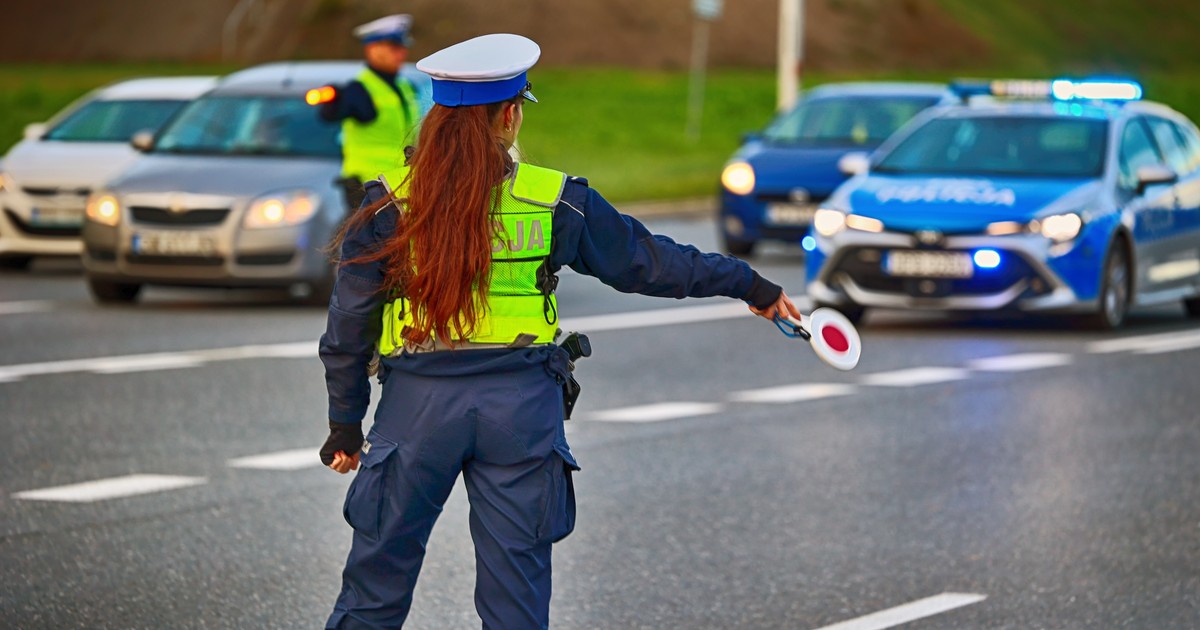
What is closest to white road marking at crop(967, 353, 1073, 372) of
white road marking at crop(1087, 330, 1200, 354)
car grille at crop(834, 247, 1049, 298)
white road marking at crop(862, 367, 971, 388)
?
white road marking at crop(862, 367, 971, 388)

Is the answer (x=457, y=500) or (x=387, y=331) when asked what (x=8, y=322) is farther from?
(x=387, y=331)

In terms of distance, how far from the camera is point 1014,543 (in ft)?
24.4

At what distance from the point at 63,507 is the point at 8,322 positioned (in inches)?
266

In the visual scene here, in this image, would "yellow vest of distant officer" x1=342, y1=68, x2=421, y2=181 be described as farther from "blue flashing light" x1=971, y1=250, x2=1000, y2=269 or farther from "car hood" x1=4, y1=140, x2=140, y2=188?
"car hood" x1=4, y1=140, x2=140, y2=188

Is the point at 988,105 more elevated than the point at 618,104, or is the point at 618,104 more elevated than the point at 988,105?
the point at 988,105

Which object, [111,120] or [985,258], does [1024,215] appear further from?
[111,120]

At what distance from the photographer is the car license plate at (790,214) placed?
64.0 ft

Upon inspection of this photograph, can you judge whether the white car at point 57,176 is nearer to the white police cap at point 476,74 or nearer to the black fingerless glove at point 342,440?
the black fingerless glove at point 342,440

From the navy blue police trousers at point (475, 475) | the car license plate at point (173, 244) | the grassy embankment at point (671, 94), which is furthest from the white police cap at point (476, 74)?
the grassy embankment at point (671, 94)

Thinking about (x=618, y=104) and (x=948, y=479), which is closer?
(x=948, y=479)

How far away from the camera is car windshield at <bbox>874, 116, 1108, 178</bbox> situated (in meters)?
15.1

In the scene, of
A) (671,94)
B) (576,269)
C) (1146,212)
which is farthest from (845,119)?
(671,94)

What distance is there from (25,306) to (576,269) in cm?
1152

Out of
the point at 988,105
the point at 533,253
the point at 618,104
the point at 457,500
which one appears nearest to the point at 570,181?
the point at 533,253
